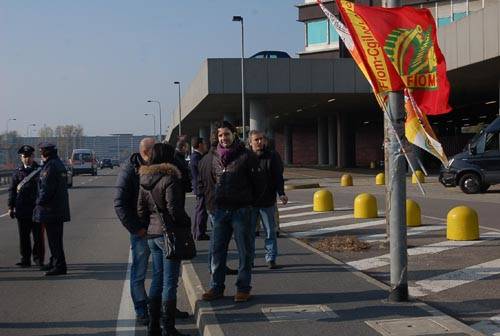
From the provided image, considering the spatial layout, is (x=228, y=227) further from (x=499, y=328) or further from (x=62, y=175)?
(x=62, y=175)

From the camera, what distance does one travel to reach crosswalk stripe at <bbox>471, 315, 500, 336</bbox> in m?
5.93

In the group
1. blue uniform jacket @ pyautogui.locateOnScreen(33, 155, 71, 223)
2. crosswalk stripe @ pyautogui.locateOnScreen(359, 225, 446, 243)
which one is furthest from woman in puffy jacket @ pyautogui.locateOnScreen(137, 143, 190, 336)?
crosswalk stripe @ pyautogui.locateOnScreen(359, 225, 446, 243)

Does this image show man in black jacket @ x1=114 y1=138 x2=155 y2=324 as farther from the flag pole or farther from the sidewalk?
the flag pole

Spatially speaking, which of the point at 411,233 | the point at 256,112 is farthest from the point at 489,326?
the point at 256,112

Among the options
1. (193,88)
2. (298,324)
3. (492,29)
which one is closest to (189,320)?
(298,324)

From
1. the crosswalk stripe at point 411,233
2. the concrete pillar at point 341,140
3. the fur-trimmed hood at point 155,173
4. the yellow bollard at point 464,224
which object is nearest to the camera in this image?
the fur-trimmed hood at point 155,173

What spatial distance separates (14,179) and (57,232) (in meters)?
1.50

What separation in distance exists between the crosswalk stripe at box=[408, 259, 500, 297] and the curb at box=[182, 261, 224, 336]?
245cm

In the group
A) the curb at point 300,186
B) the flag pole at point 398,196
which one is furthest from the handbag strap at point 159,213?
the curb at point 300,186

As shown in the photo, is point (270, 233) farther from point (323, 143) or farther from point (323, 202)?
point (323, 143)

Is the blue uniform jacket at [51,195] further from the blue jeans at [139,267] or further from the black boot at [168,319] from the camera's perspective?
the black boot at [168,319]

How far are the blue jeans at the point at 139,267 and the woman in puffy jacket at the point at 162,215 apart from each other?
320 millimetres

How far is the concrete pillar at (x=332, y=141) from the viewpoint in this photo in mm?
58344

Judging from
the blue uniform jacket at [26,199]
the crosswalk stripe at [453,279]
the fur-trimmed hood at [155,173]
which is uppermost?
the fur-trimmed hood at [155,173]
